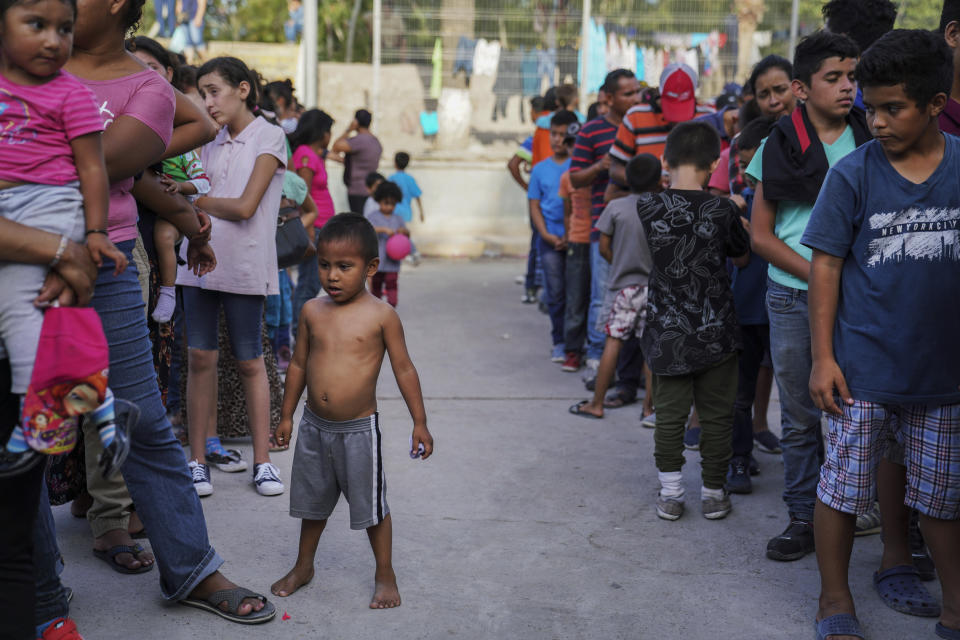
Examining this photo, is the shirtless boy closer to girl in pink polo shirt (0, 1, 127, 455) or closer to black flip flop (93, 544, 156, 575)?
black flip flop (93, 544, 156, 575)

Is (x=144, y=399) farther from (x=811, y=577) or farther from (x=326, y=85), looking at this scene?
(x=326, y=85)

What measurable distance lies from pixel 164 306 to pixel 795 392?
2.64 m

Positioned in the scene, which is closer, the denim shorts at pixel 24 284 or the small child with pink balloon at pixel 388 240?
the denim shorts at pixel 24 284

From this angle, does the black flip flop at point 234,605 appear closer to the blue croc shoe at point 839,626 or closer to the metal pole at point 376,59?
the blue croc shoe at point 839,626

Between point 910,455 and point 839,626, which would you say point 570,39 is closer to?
point 910,455

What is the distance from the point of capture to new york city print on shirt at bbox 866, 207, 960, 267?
327 cm

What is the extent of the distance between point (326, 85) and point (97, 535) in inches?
512

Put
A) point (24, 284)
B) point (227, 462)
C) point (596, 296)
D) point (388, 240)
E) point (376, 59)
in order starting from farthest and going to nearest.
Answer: point (376, 59)
point (388, 240)
point (596, 296)
point (227, 462)
point (24, 284)

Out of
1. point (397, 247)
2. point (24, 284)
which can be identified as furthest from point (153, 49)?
point (397, 247)

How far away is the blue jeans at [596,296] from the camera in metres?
7.06

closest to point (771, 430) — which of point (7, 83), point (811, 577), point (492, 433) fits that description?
point (492, 433)

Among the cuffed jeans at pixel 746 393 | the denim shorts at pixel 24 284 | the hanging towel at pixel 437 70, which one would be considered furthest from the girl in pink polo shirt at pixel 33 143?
the hanging towel at pixel 437 70

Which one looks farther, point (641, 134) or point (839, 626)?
point (641, 134)

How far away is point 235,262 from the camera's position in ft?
15.8
